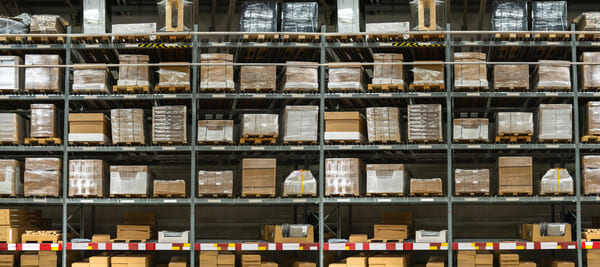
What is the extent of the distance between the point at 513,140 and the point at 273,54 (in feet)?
16.4

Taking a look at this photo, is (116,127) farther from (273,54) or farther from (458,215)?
(458,215)

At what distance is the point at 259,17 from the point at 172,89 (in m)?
2.23

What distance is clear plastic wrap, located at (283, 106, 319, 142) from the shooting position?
492 inches

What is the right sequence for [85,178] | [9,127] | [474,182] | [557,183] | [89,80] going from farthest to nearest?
[89,80] < [9,127] < [85,178] < [474,182] < [557,183]

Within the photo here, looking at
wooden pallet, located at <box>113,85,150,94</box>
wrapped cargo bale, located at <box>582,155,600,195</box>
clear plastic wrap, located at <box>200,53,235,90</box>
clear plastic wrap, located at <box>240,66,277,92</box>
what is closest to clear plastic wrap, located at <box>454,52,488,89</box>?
wrapped cargo bale, located at <box>582,155,600,195</box>

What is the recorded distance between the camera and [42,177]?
12500 millimetres

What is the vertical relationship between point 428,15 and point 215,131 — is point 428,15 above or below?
above

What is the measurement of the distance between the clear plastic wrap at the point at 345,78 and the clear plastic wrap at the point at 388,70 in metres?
0.34

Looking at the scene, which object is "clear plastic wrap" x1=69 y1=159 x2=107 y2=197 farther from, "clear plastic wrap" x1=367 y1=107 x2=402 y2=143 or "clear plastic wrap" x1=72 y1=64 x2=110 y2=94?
"clear plastic wrap" x1=367 y1=107 x2=402 y2=143

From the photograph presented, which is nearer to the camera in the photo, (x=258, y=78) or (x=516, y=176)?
(x=516, y=176)

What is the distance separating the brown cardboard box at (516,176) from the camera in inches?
487

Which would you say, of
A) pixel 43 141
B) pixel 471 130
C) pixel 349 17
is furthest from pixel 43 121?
pixel 471 130

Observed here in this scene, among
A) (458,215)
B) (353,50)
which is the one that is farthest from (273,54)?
(458,215)

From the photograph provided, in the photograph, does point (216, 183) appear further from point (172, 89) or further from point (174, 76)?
point (174, 76)
